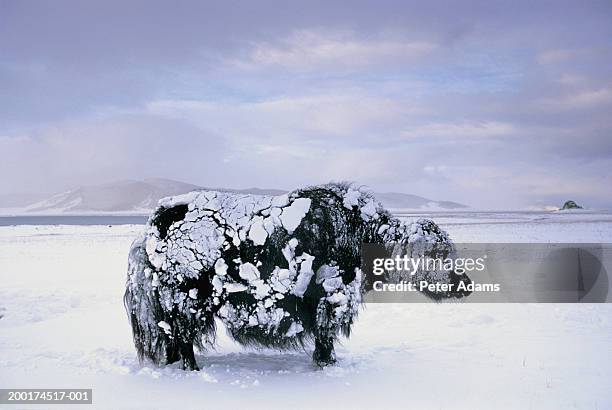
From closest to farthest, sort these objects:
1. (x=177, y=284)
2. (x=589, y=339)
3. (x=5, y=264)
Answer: (x=177, y=284)
(x=589, y=339)
(x=5, y=264)

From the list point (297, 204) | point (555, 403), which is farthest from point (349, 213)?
point (555, 403)

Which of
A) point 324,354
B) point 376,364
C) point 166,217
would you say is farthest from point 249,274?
point 376,364

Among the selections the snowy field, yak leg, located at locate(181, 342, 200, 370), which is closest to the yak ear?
yak leg, located at locate(181, 342, 200, 370)

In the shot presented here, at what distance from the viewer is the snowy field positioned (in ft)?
15.0

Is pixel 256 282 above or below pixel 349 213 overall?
below

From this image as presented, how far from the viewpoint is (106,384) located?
501cm

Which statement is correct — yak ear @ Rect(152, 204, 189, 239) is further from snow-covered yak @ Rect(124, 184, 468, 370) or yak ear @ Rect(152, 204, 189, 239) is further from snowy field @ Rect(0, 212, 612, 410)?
snowy field @ Rect(0, 212, 612, 410)

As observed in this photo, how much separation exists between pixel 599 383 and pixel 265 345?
3.26m

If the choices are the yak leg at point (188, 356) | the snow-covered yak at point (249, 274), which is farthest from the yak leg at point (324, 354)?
the yak leg at point (188, 356)

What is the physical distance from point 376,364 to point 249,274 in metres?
1.84

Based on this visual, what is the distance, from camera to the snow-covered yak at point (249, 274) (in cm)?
505

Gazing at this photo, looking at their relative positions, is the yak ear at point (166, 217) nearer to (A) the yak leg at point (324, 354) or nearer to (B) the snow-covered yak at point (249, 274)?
(B) the snow-covered yak at point (249, 274)

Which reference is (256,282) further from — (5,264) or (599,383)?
(5,264)

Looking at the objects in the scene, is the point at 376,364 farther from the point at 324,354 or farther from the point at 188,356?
the point at 188,356
